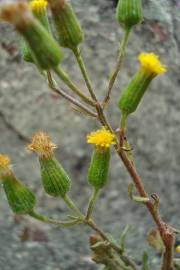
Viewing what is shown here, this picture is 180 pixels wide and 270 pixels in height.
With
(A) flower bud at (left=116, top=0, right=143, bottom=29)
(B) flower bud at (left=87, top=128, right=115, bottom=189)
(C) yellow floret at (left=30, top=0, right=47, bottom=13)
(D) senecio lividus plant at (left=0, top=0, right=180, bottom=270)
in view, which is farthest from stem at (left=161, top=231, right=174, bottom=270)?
(C) yellow floret at (left=30, top=0, right=47, bottom=13)

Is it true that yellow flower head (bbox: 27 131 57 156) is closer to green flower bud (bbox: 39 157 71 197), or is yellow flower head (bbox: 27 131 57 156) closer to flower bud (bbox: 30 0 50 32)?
green flower bud (bbox: 39 157 71 197)

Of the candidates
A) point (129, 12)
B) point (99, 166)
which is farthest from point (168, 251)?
point (129, 12)

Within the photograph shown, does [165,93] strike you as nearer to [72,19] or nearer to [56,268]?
[56,268]

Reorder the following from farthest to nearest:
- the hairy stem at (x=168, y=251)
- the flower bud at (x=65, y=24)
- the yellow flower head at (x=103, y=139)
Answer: the hairy stem at (x=168, y=251) → the yellow flower head at (x=103, y=139) → the flower bud at (x=65, y=24)

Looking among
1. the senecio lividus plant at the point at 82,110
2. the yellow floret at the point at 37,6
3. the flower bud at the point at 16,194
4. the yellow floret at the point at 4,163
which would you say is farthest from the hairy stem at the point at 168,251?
the yellow floret at the point at 37,6

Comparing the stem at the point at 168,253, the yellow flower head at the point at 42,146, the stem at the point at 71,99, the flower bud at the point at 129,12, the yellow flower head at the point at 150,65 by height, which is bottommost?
the stem at the point at 168,253

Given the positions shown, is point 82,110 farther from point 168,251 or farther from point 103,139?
point 168,251

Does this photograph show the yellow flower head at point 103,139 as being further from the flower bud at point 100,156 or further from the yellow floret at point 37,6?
the yellow floret at point 37,6
